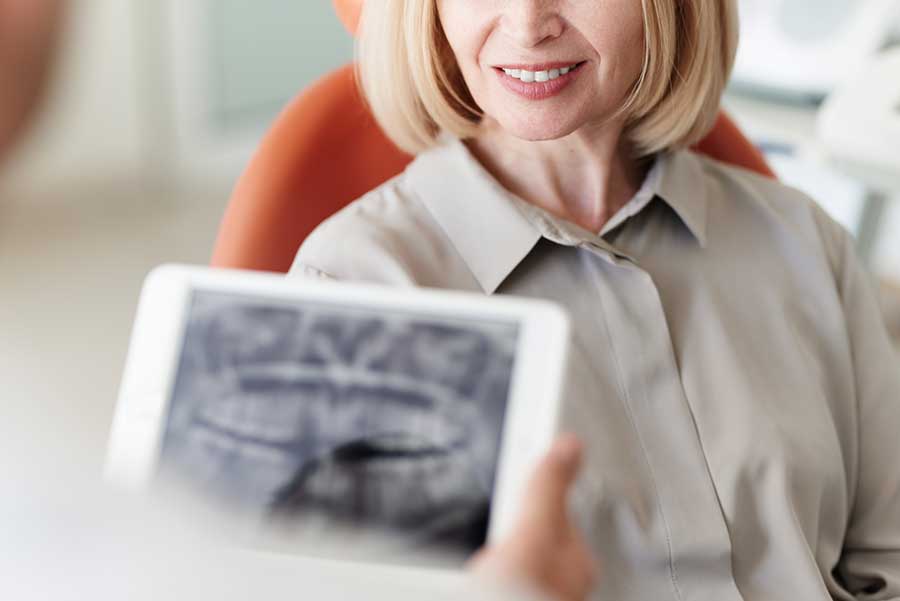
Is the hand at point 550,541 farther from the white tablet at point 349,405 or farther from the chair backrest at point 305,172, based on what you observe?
the chair backrest at point 305,172

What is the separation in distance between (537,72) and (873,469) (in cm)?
47

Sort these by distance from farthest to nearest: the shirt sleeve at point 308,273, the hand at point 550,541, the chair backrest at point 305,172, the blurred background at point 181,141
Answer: the chair backrest at point 305,172 < the shirt sleeve at point 308,273 < the blurred background at point 181,141 < the hand at point 550,541

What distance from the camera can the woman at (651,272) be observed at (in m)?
0.86

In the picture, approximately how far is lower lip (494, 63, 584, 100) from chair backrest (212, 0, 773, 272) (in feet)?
0.64

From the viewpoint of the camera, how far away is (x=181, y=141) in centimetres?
326

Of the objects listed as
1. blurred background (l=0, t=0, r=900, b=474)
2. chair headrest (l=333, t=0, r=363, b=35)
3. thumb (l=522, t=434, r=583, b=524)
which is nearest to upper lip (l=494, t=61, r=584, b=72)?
chair headrest (l=333, t=0, r=363, b=35)

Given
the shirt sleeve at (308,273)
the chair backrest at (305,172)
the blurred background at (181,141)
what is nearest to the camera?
the blurred background at (181,141)

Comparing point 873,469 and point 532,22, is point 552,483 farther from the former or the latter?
point 873,469

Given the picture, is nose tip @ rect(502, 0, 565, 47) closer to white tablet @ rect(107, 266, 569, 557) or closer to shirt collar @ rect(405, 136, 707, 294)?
shirt collar @ rect(405, 136, 707, 294)

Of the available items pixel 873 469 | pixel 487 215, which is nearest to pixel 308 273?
pixel 487 215

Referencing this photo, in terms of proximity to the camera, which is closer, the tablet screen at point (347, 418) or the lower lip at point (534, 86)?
the tablet screen at point (347, 418)

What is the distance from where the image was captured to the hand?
469 millimetres

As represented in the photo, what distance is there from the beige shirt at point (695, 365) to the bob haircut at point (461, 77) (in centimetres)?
4

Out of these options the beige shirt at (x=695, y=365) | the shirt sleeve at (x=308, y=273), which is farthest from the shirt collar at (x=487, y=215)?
the shirt sleeve at (x=308, y=273)
